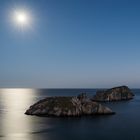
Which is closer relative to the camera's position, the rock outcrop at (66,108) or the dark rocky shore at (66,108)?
the dark rocky shore at (66,108)

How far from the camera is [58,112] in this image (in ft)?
498

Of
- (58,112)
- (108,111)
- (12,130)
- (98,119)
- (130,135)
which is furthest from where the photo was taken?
(108,111)

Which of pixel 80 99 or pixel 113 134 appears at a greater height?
pixel 80 99

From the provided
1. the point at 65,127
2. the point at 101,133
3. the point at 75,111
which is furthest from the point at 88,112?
the point at 101,133

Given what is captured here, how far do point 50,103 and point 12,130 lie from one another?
51231 mm

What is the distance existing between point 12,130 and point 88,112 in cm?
5709

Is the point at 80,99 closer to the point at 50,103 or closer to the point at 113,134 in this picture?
the point at 50,103

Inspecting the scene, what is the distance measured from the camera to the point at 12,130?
10869cm

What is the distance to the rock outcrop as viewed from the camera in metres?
152

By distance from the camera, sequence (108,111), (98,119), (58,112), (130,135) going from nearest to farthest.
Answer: (130,135), (98,119), (58,112), (108,111)

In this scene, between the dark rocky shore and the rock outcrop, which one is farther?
the rock outcrop

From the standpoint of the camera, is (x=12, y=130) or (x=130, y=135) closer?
(x=130, y=135)

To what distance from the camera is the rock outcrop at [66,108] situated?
151875 mm

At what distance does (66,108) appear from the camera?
15312cm
